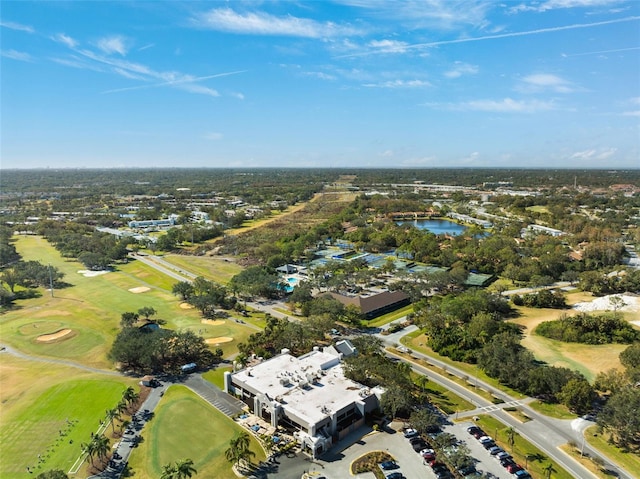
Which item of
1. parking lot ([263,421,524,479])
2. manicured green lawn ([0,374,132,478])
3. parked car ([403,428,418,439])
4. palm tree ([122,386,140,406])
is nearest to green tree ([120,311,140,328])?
manicured green lawn ([0,374,132,478])

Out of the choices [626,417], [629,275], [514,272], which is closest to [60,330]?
[626,417]

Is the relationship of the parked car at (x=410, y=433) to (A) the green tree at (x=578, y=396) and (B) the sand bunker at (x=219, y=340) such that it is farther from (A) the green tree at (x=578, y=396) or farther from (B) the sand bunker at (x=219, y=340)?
(B) the sand bunker at (x=219, y=340)

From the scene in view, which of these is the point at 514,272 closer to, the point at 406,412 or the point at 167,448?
the point at 406,412

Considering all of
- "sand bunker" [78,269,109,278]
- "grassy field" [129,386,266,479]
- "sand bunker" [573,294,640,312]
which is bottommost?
"grassy field" [129,386,266,479]

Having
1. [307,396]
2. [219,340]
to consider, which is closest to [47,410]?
[219,340]

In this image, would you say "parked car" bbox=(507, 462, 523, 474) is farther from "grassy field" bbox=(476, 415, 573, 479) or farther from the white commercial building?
the white commercial building

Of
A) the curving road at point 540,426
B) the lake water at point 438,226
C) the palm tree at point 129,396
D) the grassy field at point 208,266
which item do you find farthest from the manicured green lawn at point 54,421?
the lake water at point 438,226
